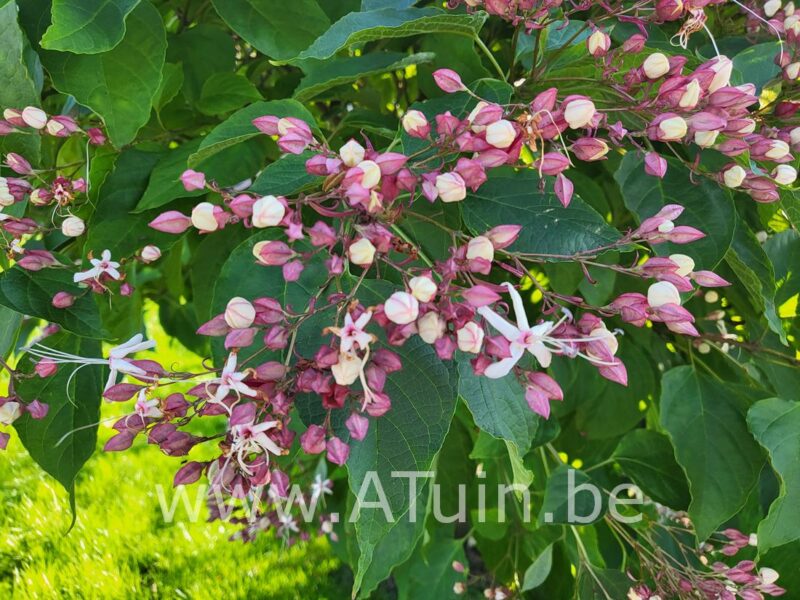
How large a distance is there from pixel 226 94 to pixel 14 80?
0.74 ft

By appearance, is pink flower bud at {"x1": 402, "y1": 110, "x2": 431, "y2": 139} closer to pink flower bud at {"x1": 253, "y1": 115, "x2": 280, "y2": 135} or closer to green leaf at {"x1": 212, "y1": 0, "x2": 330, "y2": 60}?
pink flower bud at {"x1": 253, "y1": 115, "x2": 280, "y2": 135}

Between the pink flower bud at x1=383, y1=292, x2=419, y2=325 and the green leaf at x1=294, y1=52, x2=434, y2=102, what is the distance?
29 cm

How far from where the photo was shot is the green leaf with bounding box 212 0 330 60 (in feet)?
2.42

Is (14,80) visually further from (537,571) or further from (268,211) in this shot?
(537,571)

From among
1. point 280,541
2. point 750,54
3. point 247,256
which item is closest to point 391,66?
point 247,256

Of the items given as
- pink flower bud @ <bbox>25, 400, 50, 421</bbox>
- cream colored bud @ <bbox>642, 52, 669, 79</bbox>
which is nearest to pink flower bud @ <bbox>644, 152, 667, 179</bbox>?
cream colored bud @ <bbox>642, 52, 669, 79</bbox>

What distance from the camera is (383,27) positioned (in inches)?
20.3

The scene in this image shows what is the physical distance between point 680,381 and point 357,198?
657 mm

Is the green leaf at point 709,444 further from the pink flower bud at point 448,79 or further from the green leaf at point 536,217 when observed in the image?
the pink flower bud at point 448,79

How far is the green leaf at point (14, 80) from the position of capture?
629 millimetres

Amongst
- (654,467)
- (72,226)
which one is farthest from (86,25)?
(654,467)

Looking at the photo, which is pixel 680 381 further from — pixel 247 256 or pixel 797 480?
pixel 247 256

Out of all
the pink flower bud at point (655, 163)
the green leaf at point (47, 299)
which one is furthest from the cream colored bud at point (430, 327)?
the green leaf at point (47, 299)

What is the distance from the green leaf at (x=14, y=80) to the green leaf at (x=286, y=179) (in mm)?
269
